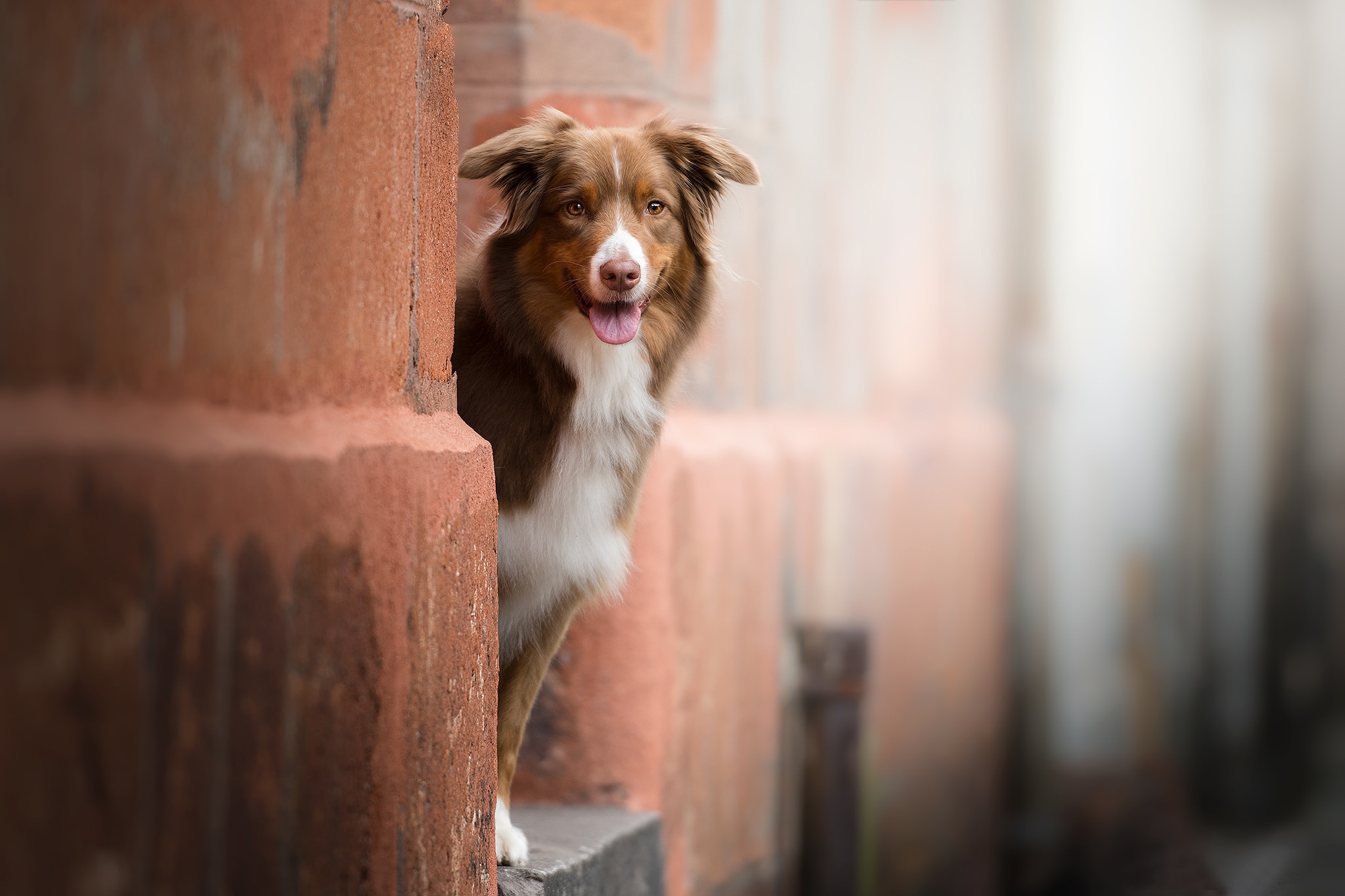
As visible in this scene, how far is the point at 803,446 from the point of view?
4.89 meters

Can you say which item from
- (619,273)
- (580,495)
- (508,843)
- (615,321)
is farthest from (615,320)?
(508,843)

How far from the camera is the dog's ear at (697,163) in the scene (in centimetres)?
291

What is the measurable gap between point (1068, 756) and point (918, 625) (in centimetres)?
323

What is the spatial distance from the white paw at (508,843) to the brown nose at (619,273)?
1028mm

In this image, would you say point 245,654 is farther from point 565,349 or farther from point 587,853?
point 587,853

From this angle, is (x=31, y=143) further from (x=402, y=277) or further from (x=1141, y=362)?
(x=1141, y=362)

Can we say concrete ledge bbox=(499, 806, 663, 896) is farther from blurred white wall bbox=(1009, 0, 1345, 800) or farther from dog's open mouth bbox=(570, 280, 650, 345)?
blurred white wall bbox=(1009, 0, 1345, 800)

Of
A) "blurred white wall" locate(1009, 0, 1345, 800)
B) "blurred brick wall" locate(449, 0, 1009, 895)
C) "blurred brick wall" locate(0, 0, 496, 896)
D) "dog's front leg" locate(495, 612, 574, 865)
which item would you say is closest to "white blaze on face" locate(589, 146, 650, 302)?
"blurred brick wall" locate(0, 0, 496, 896)

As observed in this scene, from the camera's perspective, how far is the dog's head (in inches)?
105

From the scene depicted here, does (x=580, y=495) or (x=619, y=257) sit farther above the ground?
(x=619, y=257)

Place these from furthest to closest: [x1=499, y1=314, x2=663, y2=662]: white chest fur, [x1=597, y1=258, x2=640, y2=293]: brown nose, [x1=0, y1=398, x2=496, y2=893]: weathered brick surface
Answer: [x1=499, y1=314, x2=663, y2=662]: white chest fur, [x1=597, y1=258, x2=640, y2=293]: brown nose, [x1=0, y1=398, x2=496, y2=893]: weathered brick surface

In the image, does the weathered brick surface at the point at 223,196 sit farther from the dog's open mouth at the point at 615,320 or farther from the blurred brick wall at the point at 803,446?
the blurred brick wall at the point at 803,446

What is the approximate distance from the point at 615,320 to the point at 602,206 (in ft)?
0.88

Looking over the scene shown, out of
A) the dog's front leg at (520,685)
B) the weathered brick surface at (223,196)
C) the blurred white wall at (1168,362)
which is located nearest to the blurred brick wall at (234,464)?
the weathered brick surface at (223,196)
